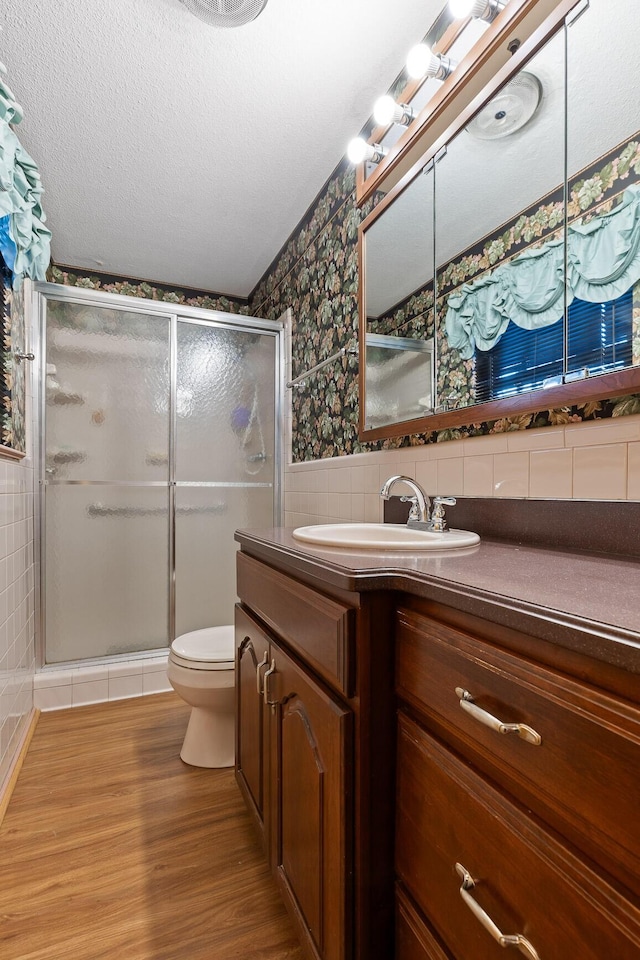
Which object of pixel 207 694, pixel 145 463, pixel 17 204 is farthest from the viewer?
pixel 145 463

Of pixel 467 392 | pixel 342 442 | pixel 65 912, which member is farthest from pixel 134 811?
pixel 467 392

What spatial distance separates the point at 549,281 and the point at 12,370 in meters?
1.86

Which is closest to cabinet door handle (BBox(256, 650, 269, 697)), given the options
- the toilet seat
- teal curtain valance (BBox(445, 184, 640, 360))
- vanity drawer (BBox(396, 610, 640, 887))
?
the toilet seat

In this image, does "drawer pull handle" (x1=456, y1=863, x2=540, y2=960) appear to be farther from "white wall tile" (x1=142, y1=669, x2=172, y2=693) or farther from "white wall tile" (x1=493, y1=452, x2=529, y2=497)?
"white wall tile" (x1=142, y1=669, x2=172, y2=693)

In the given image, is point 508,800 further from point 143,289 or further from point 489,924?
point 143,289

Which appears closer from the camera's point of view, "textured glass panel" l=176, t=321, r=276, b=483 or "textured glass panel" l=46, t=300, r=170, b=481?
"textured glass panel" l=46, t=300, r=170, b=481

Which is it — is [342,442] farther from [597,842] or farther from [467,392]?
[597,842]

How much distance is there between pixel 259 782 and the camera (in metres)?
1.22

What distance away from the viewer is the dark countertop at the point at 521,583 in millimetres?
434

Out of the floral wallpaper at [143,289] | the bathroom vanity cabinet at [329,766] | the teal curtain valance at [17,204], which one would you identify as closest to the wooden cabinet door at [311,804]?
the bathroom vanity cabinet at [329,766]

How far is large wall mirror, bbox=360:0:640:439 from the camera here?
0.88m

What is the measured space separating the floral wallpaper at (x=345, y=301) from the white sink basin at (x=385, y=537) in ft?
1.01

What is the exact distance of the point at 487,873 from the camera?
1.81 feet

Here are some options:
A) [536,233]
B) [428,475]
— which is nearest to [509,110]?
[536,233]
